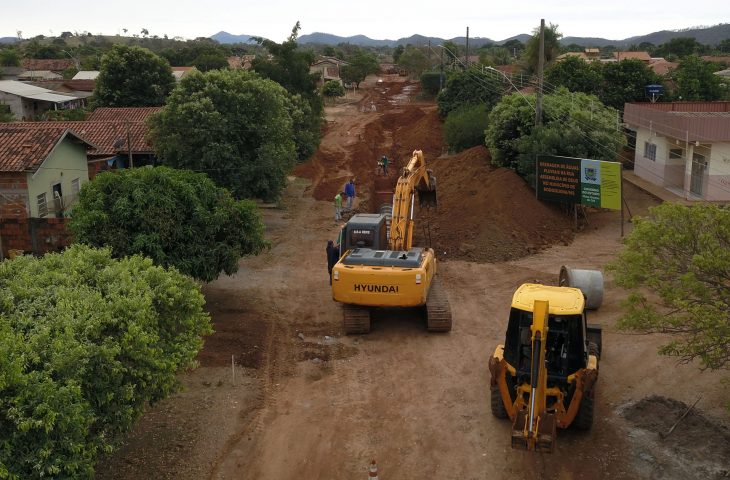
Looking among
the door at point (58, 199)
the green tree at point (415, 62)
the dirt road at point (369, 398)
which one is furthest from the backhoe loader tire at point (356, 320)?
the green tree at point (415, 62)

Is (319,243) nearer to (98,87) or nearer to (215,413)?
(215,413)

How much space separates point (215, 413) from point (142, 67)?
39.0 m

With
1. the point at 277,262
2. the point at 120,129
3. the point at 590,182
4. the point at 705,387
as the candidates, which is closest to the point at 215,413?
the point at 705,387

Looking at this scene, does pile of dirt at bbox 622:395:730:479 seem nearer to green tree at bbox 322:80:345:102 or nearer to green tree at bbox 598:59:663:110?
green tree at bbox 598:59:663:110

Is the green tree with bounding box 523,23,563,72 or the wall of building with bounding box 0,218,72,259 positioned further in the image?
the green tree with bounding box 523,23,563,72

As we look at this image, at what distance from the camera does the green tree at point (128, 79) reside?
1864 inches

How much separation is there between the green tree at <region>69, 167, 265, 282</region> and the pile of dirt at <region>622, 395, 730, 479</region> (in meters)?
10.1

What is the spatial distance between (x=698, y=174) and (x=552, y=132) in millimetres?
7303

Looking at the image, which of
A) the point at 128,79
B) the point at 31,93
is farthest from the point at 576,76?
the point at 31,93

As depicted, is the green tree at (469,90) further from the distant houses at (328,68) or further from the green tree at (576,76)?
the distant houses at (328,68)

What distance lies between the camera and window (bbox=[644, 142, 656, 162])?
35.5 metres

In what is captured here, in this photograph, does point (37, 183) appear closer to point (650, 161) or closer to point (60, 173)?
point (60, 173)

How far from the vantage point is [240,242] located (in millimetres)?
18594

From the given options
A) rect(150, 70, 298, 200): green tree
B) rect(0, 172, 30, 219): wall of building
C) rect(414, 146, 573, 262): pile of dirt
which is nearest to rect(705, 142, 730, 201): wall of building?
rect(414, 146, 573, 262): pile of dirt
